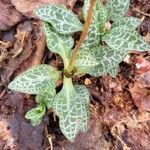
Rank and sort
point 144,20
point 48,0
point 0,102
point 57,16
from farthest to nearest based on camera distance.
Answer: point 144,20, point 48,0, point 0,102, point 57,16

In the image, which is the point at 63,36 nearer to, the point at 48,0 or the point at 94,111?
the point at 48,0

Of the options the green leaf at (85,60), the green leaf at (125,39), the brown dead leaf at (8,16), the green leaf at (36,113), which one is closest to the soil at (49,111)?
the brown dead leaf at (8,16)

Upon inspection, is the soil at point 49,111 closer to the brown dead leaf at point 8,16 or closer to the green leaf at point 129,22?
the brown dead leaf at point 8,16

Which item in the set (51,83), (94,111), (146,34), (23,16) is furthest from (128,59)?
(23,16)

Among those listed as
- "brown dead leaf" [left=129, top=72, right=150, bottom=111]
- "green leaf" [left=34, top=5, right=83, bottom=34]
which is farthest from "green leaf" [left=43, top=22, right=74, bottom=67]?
"brown dead leaf" [left=129, top=72, right=150, bottom=111]

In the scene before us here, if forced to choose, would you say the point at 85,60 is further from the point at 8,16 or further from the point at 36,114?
the point at 8,16

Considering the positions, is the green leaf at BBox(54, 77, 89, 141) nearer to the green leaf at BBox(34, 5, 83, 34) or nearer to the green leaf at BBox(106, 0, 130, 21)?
the green leaf at BBox(34, 5, 83, 34)
